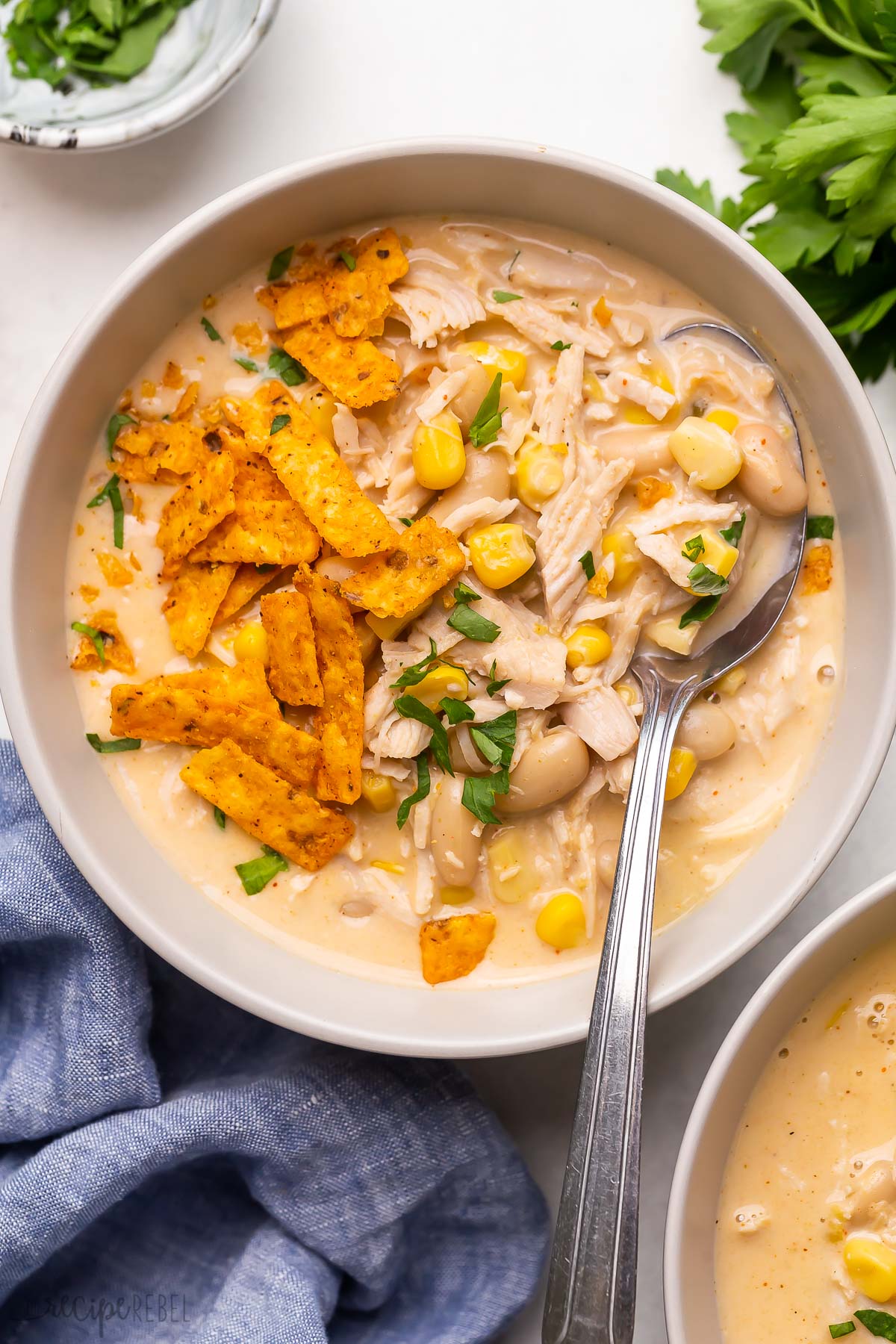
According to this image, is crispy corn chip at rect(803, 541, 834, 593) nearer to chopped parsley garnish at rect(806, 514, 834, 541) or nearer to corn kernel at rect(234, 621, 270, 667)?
chopped parsley garnish at rect(806, 514, 834, 541)

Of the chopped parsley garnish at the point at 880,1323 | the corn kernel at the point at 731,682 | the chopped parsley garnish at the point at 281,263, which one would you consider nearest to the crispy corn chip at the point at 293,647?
the chopped parsley garnish at the point at 281,263

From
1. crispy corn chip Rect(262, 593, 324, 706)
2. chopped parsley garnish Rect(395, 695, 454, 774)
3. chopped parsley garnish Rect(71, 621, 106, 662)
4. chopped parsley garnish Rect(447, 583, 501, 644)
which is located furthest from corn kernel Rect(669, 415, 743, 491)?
chopped parsley garnish Rect(71, 621, 106, 662)

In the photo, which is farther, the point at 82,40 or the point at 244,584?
the point at 82,40

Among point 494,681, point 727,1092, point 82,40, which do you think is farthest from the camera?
point 82,40

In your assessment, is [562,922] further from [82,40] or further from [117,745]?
[82,40]

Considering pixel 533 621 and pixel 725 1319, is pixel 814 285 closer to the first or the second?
pixel 533 621

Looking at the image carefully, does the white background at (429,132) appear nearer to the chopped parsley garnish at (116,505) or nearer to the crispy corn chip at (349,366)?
the chopped parsley garnish at (116,505)

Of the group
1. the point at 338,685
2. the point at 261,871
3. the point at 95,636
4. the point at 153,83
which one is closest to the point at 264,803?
the point at 261,871
